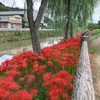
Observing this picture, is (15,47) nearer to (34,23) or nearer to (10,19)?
(34,23)

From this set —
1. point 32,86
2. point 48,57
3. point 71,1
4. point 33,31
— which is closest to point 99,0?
point 71,1

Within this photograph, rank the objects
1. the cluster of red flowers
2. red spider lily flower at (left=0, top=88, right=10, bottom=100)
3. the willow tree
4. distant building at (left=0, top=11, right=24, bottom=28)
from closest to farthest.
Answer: red spider lily flower at (left=0, top=88, right=10, bottom=100)
the cluster of red flowers
the willow tree
distant building at (left=0, top=11, right=24, bottom=28)

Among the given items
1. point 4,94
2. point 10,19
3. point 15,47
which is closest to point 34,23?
point 4,94

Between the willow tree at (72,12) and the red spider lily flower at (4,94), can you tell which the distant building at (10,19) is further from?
the red spider lily flower at (4,94)

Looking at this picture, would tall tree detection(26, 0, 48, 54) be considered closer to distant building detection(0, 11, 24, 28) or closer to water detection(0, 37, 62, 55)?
water detection(0, 37, 62, 55)

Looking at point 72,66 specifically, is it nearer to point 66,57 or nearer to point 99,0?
point 66,57

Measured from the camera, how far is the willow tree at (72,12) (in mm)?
14916

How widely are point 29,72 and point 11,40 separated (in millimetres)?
31486

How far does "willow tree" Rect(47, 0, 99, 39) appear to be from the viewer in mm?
14916

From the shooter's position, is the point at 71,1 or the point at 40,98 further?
the point at 71,1

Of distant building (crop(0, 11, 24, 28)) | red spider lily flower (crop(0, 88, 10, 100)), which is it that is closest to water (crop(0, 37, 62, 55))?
red spider lily flower (crop(0, 88, 10, 100))

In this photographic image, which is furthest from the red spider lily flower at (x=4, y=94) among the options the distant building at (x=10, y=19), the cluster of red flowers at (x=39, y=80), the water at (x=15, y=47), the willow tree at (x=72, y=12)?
the distant building at (x=10, y=19)

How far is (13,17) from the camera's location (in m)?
56.9

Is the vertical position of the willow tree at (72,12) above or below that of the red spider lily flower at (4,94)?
above
